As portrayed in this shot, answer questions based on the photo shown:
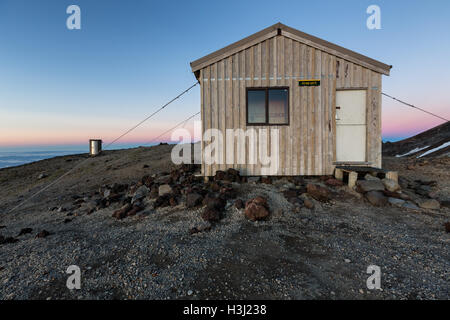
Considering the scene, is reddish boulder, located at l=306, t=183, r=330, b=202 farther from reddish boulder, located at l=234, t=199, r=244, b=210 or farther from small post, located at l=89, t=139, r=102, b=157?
small post, located at l=89, t=139, r=102, b=157

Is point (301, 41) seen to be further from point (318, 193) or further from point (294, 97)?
point (318, 193)

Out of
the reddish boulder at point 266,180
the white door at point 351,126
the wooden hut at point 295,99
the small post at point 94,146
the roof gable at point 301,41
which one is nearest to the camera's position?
the reddish boulder at point 266,180

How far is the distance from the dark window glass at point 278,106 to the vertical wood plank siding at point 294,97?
20cm

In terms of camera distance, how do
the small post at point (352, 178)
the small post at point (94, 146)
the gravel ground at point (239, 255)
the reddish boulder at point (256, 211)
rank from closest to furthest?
the gravel ground at point (239, 255), the reddish boulder at point (256, 211), the small post at point (352, 178), the small post at point (94, 146)

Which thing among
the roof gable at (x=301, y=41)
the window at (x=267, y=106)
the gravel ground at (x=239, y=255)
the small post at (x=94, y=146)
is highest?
the roof gable at (x=301, y=41)

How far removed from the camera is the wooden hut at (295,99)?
696 centimetres

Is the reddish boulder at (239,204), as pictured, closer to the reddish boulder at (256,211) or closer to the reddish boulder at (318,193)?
the reddish boulder at (256,211)

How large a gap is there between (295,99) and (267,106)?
101 cm

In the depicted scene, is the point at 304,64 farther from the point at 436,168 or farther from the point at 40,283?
the point at 40,283

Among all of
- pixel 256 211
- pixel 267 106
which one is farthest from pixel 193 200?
pixel 267 106

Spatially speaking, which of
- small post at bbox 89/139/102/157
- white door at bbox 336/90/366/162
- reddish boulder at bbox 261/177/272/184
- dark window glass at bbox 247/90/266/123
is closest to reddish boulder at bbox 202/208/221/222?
reddish boulder at bbox 261/177/272/184

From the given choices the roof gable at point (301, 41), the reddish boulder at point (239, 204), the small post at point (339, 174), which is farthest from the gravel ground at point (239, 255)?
the roof gable at point (301, 41)

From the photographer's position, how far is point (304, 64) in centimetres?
703

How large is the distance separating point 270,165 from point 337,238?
3.72m
